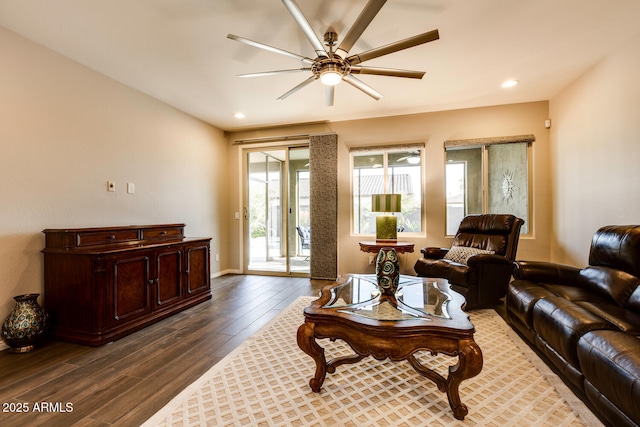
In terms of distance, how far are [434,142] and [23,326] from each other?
4.98 metres

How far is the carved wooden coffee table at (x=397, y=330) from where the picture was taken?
4.53 ft

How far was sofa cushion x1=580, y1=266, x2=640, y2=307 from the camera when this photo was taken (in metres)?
1.87

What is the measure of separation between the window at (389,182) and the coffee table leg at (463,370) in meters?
3.15

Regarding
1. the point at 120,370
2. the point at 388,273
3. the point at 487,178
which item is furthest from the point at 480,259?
the point at 120,370

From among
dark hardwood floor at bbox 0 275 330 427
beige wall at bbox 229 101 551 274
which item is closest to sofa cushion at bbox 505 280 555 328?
beige wall at bbox 229 101 551 274

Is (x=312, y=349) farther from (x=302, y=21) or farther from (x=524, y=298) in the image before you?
(x=302, y=21)

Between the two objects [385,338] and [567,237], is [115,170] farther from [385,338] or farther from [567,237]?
[567,237]

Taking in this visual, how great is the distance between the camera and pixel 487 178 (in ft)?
13.7

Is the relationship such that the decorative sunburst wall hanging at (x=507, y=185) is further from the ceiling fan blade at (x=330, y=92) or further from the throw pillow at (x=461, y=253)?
the ceiling fan blade at (x=330, y=92)

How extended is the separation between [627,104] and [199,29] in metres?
3.83

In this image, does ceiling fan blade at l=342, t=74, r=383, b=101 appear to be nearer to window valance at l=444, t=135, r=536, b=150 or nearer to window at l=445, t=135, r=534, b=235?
window valance at l=444, t=135, r=536, b=150

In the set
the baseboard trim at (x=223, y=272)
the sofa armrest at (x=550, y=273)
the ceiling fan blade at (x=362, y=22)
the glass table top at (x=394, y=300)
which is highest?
the ceiling fan blade at (x=362, y=22)

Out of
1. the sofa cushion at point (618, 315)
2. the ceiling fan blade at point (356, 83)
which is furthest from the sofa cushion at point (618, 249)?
the ceiling fan blade at point (356, 83)

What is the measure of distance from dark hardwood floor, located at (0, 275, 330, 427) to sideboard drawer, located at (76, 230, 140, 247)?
866mm
